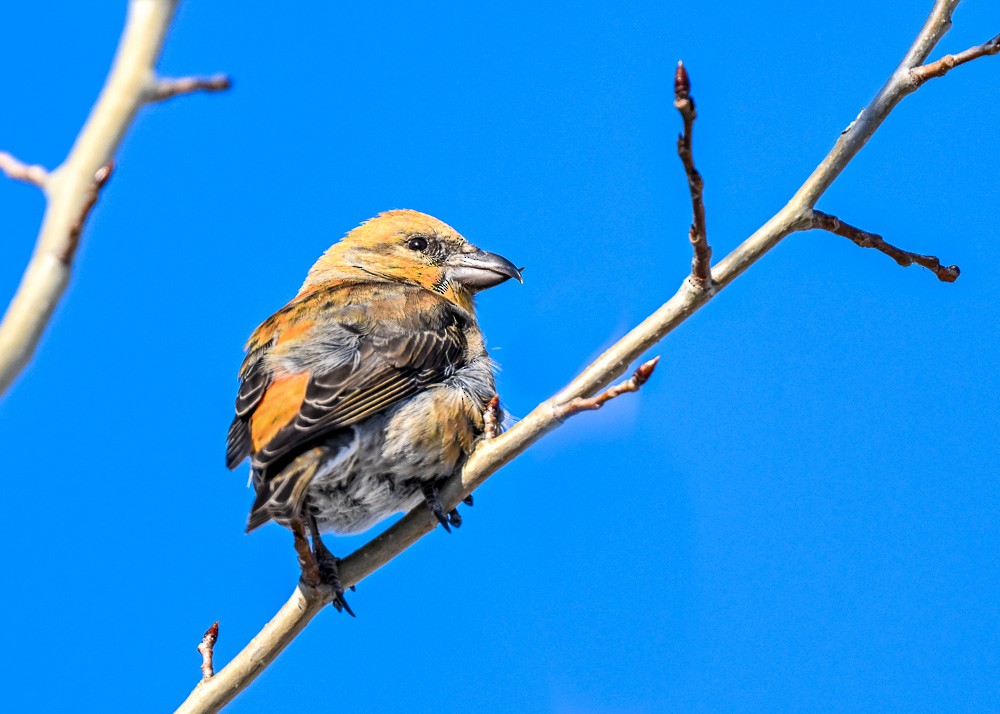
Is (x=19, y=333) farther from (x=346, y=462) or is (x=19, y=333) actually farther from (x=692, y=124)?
(x=346, y=462)

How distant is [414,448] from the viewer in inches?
215

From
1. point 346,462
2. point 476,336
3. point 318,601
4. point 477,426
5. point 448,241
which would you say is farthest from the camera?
point 448,241

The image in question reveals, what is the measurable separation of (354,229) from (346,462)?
2.78 metres

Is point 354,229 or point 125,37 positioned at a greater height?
point 354,229

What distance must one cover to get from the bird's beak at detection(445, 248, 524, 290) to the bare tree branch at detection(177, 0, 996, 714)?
7.57 ft

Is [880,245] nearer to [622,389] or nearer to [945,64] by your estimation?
[945,64]

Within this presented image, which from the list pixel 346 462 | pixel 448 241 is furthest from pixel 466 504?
pixel 448 241

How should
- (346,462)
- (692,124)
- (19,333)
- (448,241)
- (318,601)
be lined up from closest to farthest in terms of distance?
1. (19,333)
2. (692,124)
3. (318,601)
4. (346,462)
5. (448,241)

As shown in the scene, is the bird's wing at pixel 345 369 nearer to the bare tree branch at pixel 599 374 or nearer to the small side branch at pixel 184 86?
the bare tree branch at pixel 599 374

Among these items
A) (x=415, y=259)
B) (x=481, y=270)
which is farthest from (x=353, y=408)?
(x=415, y=259)

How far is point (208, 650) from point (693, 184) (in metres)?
2.87

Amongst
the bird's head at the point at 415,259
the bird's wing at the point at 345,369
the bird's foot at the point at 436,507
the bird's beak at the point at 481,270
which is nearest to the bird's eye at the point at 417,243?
the bird's head at the point at 415,259

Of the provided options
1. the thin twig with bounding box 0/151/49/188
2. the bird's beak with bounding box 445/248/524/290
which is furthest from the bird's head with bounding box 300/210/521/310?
the thin twig with bounding box 0/151/49/188

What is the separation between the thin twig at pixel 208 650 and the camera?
15.7ft
